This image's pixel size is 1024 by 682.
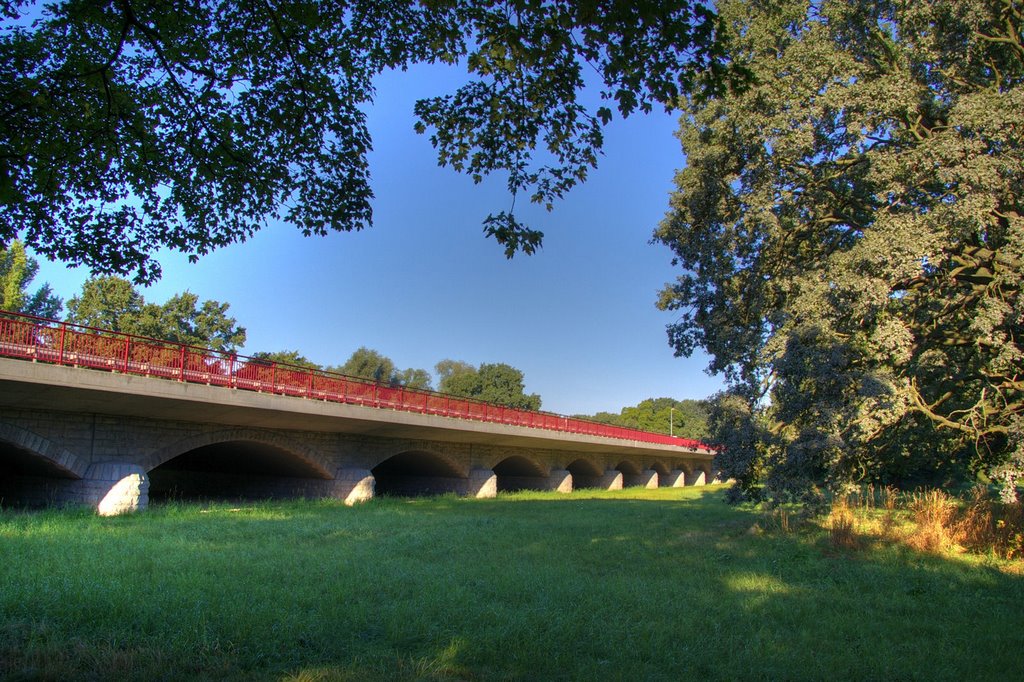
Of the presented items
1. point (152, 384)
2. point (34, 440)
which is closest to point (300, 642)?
point (152, 384)

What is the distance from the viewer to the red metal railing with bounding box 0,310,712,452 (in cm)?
1248

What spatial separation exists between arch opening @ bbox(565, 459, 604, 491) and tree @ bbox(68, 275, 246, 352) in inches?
893

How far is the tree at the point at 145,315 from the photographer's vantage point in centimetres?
3550

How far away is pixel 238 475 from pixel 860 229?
72.5 feet

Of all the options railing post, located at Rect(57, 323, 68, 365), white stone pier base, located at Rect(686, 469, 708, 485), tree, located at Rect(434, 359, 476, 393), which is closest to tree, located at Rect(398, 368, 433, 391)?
tree, located at Rect(434, 359, 476, 393)

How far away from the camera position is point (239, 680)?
388cm

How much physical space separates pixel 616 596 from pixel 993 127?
7.46m

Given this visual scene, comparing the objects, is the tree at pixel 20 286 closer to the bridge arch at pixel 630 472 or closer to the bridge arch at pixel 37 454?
the bridge arch at pixel 37 454

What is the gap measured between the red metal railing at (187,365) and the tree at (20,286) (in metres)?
24.8

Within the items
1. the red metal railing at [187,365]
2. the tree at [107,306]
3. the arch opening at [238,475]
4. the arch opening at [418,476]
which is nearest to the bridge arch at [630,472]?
→ the arch opening at [418,476]

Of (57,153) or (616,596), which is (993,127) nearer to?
(616,596)

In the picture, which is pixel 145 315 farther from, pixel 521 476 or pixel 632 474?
pixel 632 474

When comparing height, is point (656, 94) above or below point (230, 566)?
above

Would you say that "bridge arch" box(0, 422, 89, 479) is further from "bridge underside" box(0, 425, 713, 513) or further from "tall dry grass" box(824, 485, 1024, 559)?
"tall dry grass" box(824, 485, 1024, 559)
